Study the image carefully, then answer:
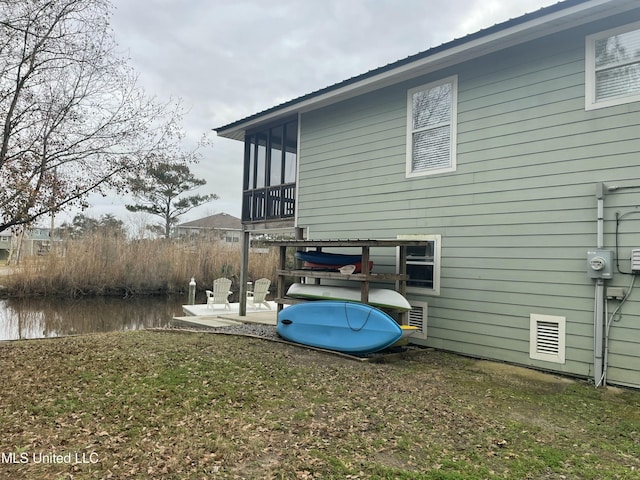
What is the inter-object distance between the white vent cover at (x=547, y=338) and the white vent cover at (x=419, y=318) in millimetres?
1579

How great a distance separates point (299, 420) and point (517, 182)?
4.15 metres

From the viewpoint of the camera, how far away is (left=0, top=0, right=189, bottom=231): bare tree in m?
6.00

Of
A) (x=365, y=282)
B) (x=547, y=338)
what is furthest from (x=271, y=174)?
(x=547, y=338)

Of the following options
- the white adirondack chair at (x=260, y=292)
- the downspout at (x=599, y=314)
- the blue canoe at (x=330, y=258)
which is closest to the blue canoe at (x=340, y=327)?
the blue canoe at (x=330, y=258)

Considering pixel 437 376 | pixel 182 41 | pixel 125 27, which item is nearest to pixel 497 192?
pixel 437 376

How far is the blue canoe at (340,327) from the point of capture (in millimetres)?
5887

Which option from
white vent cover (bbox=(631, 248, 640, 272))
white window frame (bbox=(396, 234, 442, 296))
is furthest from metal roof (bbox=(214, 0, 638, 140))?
white vent cover (bbox=(631, 248, 640, 272))

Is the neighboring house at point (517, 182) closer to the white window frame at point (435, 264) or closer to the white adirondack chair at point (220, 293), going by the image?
the white window frame at point (435, 264)

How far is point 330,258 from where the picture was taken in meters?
7.62

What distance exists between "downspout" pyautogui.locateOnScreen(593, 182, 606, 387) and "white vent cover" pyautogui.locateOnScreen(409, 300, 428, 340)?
2.31 meters

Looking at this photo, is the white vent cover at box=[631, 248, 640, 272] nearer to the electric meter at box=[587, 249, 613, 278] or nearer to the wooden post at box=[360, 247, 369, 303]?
the electric meter at box=[587, 249, 613, 278]

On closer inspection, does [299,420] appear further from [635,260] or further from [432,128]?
[432,128]

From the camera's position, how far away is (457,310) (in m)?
6.34

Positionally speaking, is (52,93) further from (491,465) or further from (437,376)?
(491,465)
